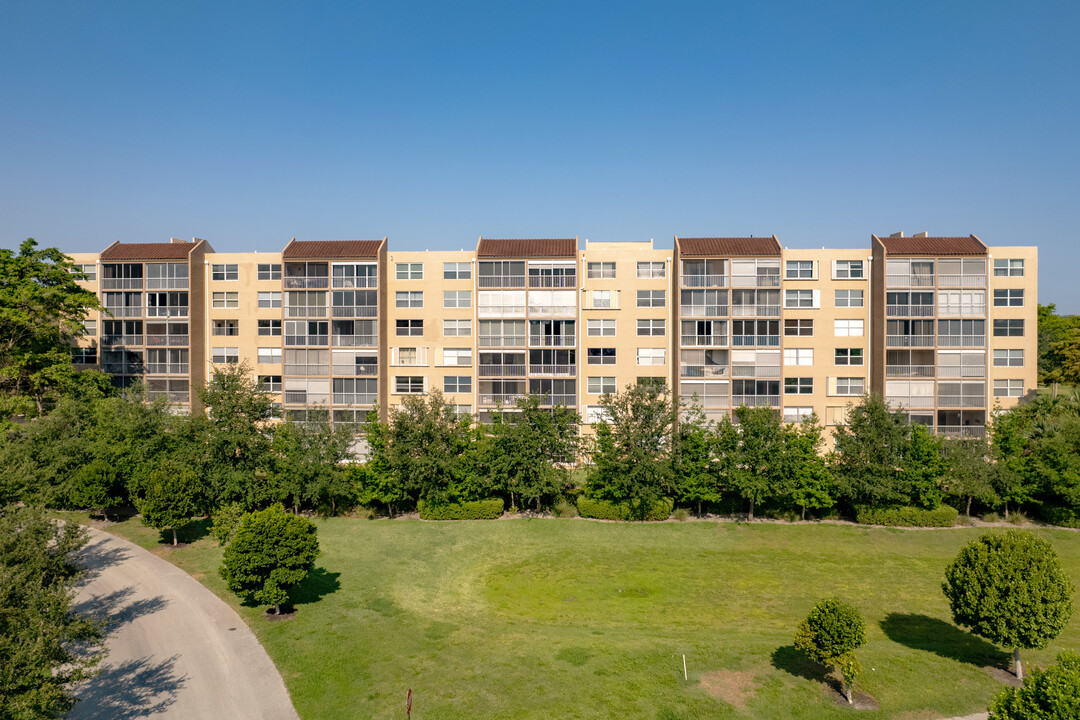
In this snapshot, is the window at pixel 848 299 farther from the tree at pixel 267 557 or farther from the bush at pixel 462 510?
the tree at pixel 267 557

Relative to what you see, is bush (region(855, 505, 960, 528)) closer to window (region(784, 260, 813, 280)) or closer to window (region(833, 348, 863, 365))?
window (region(833, 348, 863, 365))

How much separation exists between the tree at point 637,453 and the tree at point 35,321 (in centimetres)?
4472

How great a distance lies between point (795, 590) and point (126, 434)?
46.6m

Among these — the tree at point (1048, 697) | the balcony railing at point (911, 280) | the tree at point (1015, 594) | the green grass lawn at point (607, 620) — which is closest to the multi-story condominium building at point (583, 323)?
the balcony railing at point (911, 280)

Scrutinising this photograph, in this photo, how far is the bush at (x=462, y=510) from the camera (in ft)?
154

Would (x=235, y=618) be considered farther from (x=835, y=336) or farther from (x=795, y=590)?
(x=835, y=336)

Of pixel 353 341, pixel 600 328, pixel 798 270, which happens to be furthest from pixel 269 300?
pixel 798 270

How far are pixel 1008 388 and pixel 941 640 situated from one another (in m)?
41.3

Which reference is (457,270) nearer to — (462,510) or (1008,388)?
(462,510)

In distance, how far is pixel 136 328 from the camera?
208 feet

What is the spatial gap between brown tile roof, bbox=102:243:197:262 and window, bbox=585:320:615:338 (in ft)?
135

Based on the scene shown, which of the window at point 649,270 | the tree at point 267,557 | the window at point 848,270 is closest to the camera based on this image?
the tree at point 267,557

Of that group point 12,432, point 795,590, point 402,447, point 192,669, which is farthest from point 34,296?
point 795,590

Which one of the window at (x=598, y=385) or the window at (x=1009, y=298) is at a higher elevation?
the window at (x=1009, y=298)
